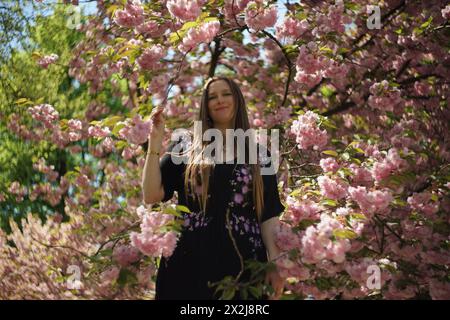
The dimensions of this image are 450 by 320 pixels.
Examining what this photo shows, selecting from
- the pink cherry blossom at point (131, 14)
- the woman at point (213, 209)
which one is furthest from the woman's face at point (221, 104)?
the pink cherry blossom at point (131, 14)

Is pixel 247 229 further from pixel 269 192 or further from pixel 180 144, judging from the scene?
pixel 180 144

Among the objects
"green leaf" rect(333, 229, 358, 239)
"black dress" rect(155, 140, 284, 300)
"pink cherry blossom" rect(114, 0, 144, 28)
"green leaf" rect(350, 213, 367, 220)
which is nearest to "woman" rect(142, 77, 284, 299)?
"black dress" rect(155, 140, 284, 300)

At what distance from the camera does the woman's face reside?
114 inches

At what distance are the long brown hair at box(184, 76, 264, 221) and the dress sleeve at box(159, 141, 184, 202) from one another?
0.25ft

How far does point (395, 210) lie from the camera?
4.65 metres

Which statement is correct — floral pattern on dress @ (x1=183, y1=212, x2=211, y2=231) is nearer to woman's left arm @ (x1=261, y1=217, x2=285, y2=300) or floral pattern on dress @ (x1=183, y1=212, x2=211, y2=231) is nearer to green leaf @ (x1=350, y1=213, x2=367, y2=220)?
woman's left arm @ (x1=261, y1=217, x2=285, y2=300)

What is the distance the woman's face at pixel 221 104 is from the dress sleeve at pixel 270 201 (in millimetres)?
366

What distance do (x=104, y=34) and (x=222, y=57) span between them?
5.32ft

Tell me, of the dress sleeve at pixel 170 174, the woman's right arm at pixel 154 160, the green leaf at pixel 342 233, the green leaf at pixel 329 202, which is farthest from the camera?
the green leaf at pixel 329 202

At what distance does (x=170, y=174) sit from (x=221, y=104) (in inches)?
18.1

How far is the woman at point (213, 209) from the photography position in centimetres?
260

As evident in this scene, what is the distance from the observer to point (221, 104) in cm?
289

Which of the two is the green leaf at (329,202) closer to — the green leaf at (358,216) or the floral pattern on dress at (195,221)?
the green leaf at (358,216)

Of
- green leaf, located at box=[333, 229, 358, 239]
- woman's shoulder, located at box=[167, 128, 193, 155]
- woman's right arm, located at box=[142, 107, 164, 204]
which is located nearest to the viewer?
green leaf, located at box=[333, 229, 358, 239]
